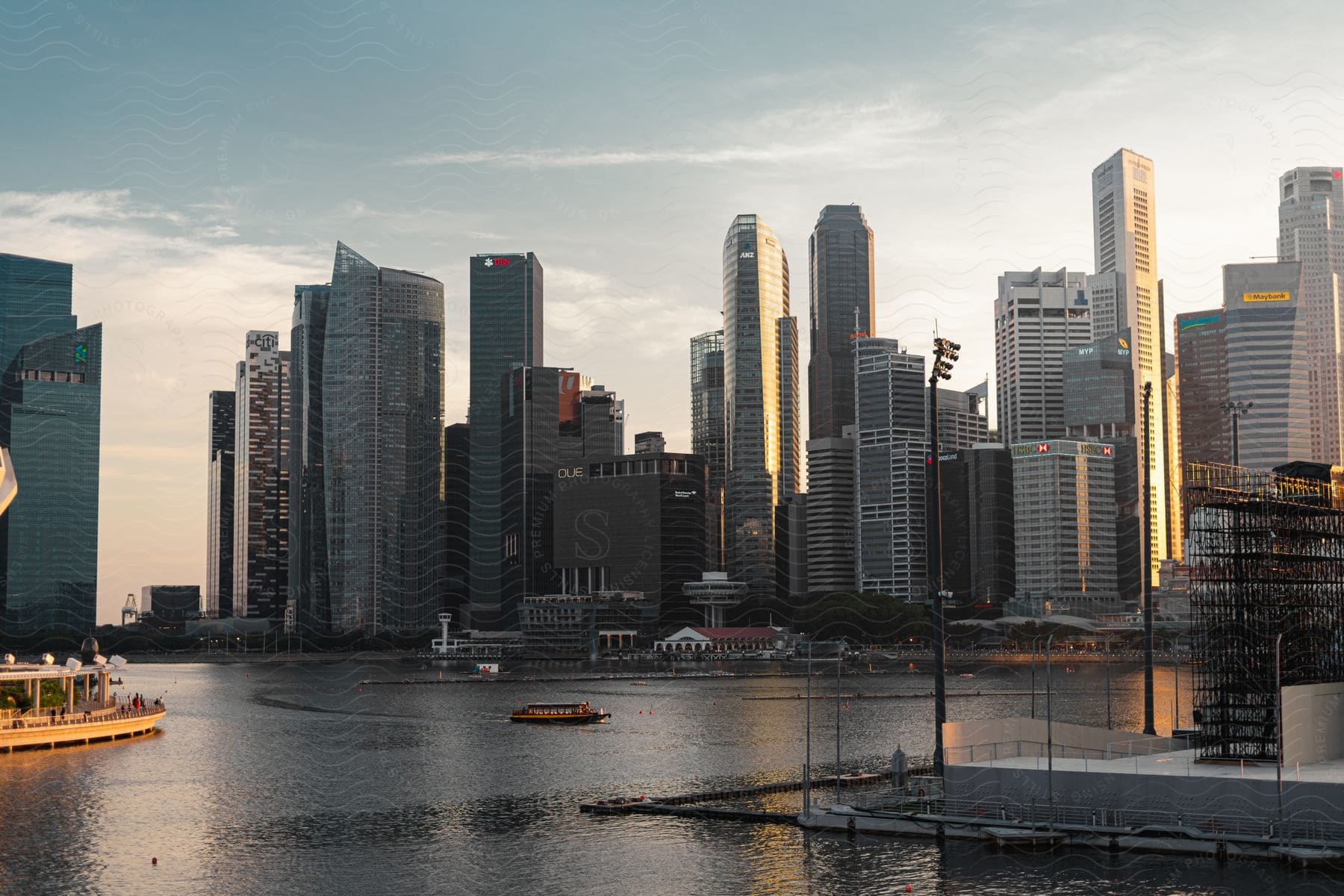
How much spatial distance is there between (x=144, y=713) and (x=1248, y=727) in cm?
8928

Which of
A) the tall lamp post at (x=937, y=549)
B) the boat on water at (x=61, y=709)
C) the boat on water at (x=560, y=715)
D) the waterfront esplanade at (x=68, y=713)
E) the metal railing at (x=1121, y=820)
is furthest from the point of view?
the boat on water at (x=560, y=715)

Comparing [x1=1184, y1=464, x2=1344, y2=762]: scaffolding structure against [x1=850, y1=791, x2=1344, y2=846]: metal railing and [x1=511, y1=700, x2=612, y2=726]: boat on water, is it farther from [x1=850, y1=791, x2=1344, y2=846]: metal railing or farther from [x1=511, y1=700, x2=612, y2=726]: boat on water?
[x1=511, y1=700, x2=612, y2=726]: boat on water

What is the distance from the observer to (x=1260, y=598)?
58.2 m

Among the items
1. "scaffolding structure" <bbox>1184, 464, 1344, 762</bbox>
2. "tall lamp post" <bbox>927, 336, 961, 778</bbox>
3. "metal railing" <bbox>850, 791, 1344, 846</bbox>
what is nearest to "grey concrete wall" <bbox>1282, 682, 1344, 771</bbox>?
"scaffolding structure" <bbox>1184, 464, 1344, 762</bbox>

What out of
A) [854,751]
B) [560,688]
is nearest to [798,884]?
[854,751]

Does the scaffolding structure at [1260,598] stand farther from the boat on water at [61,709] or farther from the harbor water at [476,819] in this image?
the boat on water at [61,709]

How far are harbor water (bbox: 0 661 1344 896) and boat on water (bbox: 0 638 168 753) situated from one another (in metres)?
1.95

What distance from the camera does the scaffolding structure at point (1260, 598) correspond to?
5753 centimetres

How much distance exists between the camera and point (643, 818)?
207 feet

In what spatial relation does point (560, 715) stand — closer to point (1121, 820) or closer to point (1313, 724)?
point (1121, 820)

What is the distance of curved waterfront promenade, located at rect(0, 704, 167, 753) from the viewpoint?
312ft

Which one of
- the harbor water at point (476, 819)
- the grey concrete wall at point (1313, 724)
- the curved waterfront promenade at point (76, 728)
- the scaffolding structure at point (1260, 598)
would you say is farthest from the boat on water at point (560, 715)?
the grey concrete wall at point (1313, 724)

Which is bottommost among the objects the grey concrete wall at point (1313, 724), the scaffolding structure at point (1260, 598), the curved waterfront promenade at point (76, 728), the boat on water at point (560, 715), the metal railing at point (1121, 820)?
the boat on water at point (560, 715)

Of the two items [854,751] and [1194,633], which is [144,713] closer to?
[854,751]
